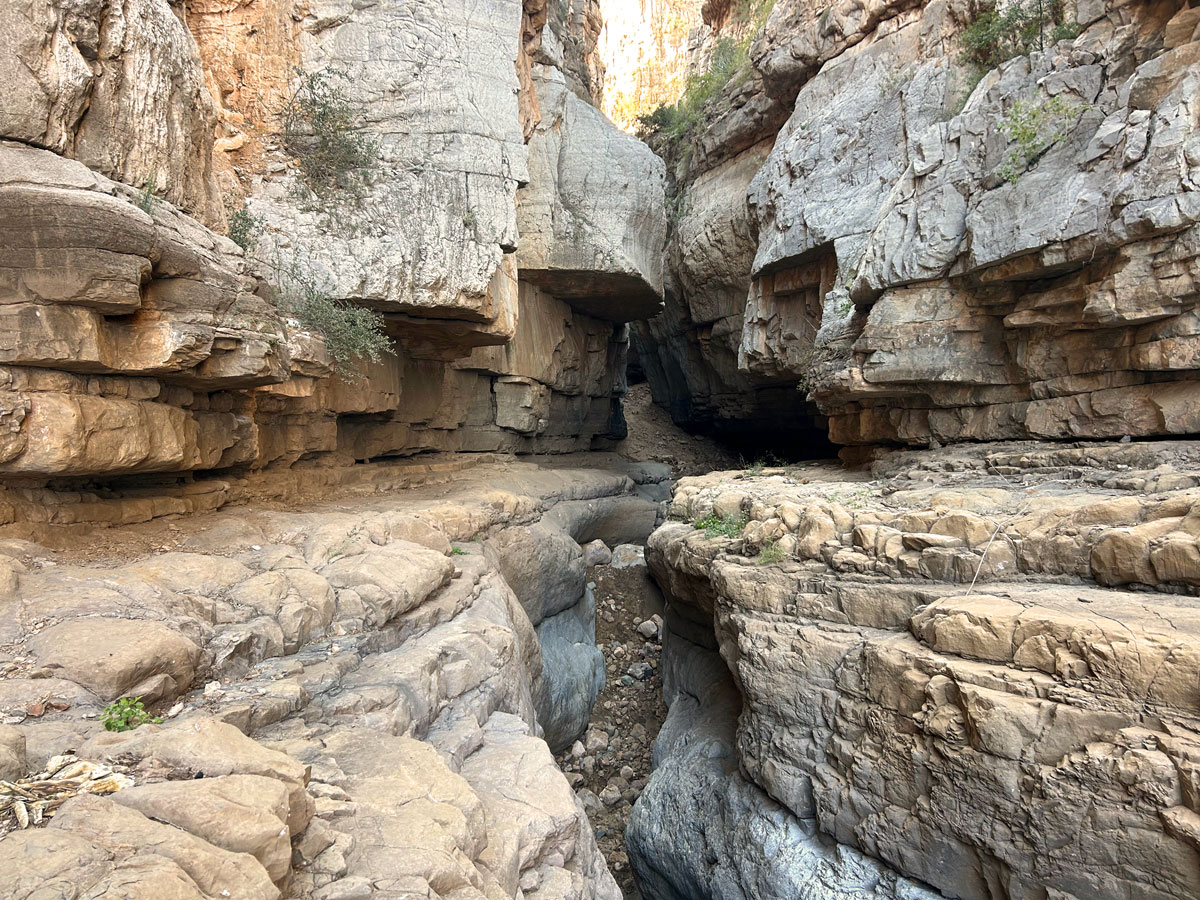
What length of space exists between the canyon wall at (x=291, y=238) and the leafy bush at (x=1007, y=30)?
6208 millimetres

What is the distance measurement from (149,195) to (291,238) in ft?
10.0

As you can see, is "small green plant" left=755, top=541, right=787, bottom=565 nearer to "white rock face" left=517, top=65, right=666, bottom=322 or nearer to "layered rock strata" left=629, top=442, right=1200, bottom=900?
"layered rock strata" left=629, top=442, right=1200, bottom=900

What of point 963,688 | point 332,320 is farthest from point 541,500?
point 963,688

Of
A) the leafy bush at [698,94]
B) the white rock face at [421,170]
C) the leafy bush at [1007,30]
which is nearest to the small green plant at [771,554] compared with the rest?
the white rock face at [421,170]

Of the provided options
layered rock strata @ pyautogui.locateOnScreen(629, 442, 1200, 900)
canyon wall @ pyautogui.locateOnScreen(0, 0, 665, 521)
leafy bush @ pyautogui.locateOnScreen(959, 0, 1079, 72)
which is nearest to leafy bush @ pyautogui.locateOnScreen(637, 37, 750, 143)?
canyon wall @ pyautogui.locateOnScreen(0, 0, 665, 521)

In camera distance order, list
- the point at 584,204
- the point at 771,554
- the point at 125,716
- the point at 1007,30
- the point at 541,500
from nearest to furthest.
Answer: the point at 125,716 < the point at 771,554 < the point at 1007,30 < the point at 541,500 < the point at 584,204

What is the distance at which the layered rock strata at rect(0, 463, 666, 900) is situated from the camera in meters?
2.09

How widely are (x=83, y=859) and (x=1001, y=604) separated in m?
5.20

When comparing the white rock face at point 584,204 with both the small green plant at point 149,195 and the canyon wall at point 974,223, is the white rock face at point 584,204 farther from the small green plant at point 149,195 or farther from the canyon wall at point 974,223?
the small green plant at point 149,195

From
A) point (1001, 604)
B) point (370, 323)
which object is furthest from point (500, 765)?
point (370, 323)

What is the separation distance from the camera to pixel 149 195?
16.0ft

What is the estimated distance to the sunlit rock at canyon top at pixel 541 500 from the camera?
132 inches

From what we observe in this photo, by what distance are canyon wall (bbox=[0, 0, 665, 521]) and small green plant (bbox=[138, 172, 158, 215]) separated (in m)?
0.03

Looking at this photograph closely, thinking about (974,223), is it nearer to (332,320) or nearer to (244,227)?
(332,320)
